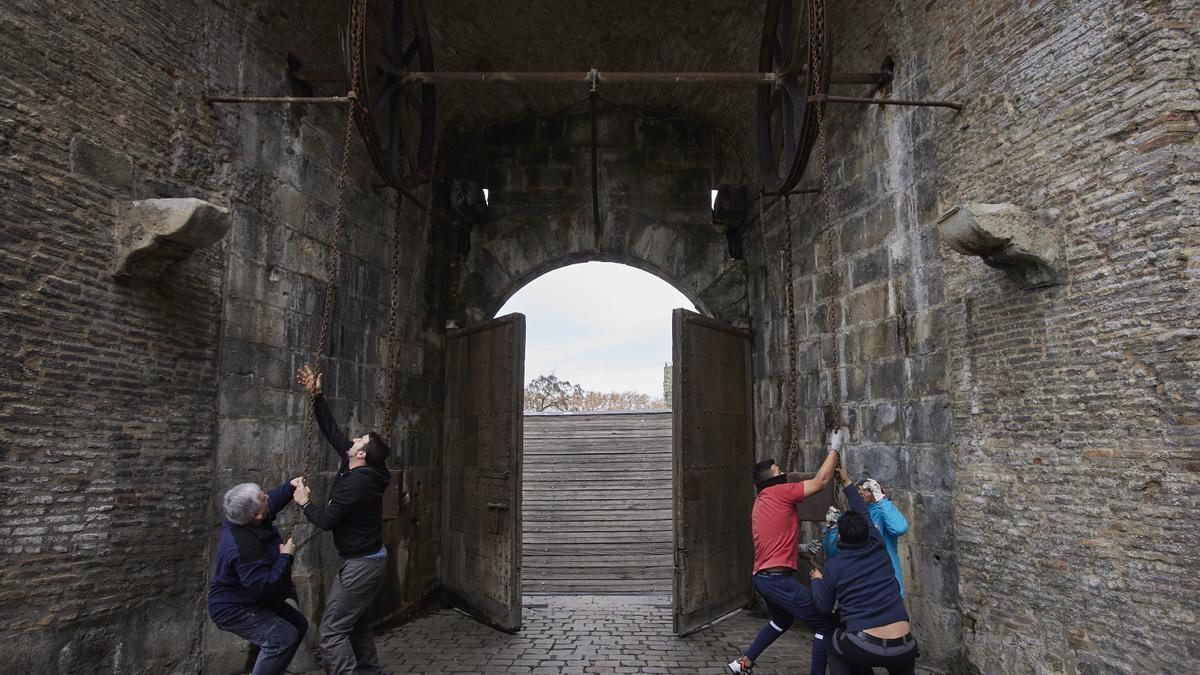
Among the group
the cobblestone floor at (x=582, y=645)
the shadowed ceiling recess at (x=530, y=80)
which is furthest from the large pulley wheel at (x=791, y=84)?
the cobblestone floor at (x=582, y=645)

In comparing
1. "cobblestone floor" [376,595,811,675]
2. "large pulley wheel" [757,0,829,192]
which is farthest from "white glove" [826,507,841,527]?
"large pulley wheel" [757,0,829,192]

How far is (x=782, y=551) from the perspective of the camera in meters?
4.56

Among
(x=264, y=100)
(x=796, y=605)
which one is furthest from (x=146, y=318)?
(x=796, y=605)

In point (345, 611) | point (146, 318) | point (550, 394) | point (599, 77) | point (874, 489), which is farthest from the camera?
point (550, 394)

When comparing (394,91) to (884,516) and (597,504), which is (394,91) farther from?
(597,504)

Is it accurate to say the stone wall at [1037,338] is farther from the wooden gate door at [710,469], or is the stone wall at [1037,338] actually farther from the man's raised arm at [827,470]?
the wooden gate door at [710,469]

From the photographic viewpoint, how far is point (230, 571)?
3734 mm

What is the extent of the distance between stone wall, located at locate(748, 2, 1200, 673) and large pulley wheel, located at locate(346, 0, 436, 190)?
142 inches

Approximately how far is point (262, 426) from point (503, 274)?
3.68m

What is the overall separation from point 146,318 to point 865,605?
13.6 ft

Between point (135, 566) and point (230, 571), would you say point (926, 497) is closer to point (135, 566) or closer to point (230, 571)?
point (230, 571)

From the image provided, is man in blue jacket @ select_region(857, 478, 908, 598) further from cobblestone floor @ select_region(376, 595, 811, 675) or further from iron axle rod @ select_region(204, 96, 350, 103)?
iron axle rod @ select_region(204, 96, 350, 103)

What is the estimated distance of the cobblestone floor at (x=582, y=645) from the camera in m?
5.46

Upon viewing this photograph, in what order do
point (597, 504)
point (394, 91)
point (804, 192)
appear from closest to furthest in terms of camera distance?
1. point (394, 91)
2. point (804, 192)
3. point (597, 504)
